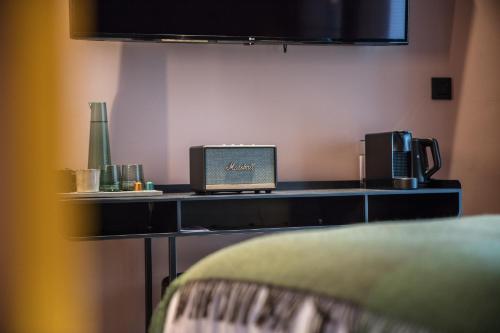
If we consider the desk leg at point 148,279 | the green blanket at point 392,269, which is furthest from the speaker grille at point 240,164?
the green blanket at point 392,269

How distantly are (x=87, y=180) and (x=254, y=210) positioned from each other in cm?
78

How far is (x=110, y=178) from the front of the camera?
2615 mm

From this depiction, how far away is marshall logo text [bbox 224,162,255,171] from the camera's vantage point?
268cm

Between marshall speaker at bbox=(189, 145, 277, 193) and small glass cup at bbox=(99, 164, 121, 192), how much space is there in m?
0.31

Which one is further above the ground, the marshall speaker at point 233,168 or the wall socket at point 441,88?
the wall socket at point 441,88

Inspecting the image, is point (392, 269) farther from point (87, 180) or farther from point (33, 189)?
point (33, 189)

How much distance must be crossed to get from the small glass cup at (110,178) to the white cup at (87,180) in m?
0.07

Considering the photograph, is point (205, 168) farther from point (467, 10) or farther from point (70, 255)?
point (467, 10)

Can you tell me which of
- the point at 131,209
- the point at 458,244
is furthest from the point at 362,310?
the point at 131,209

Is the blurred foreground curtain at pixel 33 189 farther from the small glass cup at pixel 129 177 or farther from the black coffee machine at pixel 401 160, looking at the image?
the black coffee machine at pixel 401 160

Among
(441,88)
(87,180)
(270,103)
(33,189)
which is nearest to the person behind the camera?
(87,180)

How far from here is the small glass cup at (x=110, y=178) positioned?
8.50 ft

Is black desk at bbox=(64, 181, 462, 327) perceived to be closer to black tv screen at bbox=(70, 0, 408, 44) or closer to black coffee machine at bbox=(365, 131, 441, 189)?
black coffee machine at bbox=(365, 131, 441, 189)

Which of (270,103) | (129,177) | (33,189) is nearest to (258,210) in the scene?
(270,103)
